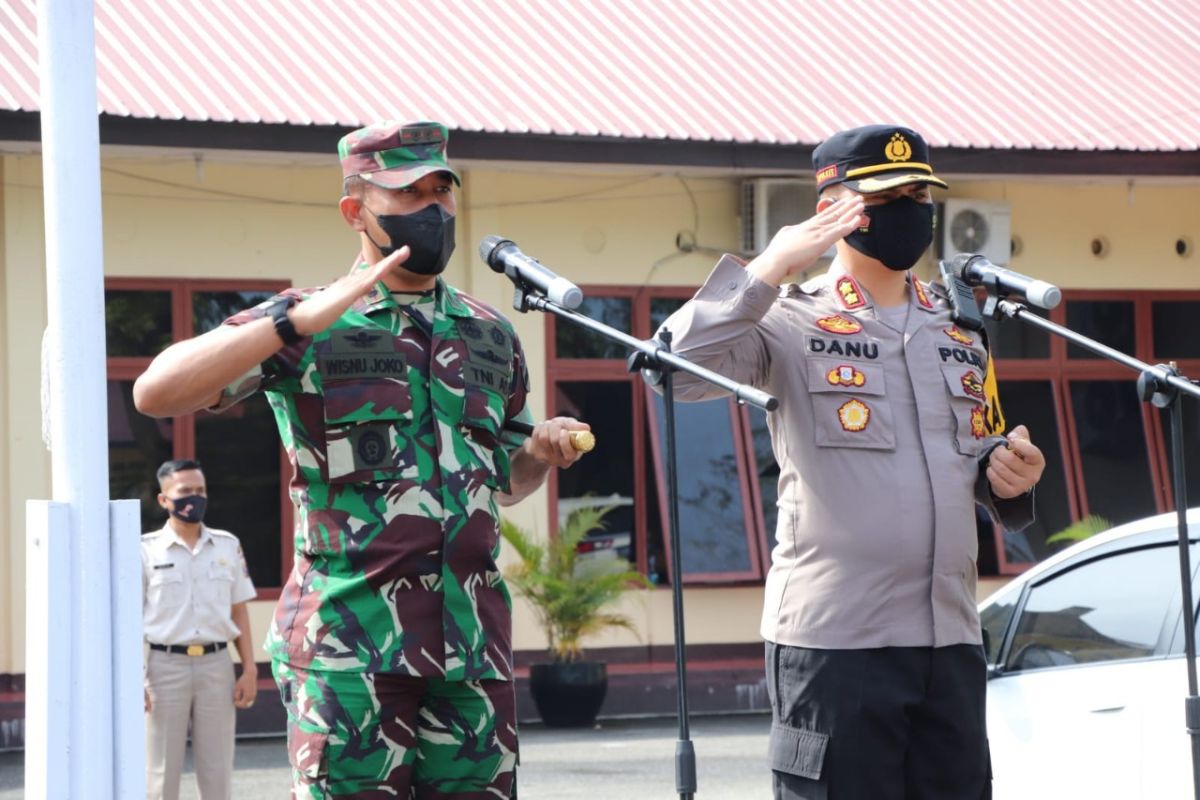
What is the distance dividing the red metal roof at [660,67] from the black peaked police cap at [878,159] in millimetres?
8442

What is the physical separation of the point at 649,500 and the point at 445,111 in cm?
344

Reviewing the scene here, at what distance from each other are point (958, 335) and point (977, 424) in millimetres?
236

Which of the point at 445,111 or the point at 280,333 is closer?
the point at 280,333

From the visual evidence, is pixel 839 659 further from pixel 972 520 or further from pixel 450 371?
pixel 450 371

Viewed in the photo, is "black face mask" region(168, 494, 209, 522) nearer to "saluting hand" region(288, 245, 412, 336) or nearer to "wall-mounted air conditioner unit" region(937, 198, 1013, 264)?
"saluting hand" region(288, 245, 412, 336)

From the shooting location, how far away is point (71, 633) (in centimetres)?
352

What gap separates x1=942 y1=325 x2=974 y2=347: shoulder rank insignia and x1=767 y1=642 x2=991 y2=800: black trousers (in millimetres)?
745

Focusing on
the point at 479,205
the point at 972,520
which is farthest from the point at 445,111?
the point at 972,520

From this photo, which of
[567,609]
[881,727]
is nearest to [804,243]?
[881,727]

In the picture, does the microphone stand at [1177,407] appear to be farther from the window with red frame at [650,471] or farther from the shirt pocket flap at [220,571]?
the window with red frame at [650,471]

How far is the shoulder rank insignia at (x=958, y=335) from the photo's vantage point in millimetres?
4410

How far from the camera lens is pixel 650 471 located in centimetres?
1420

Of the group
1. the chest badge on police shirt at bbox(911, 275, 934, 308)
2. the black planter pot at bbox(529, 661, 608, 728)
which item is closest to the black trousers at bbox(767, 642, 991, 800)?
the chest badge on police shirt at bbox(911, 275, 934, 308)

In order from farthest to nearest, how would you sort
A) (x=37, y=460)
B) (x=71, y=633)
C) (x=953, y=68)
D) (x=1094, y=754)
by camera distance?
(x=953, y=68) < (x=37, y=460) < (x=1094, y=754) < (x=71, y=633)
